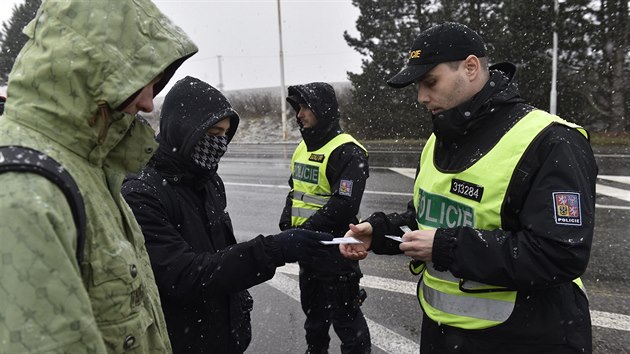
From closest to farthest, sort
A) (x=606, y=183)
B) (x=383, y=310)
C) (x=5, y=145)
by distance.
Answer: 1. (x=5, y=145)
2. (x=383, y=310)
3. (x=606, y=183)

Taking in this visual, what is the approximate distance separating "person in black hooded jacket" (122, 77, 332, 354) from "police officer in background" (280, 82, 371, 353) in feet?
3.04

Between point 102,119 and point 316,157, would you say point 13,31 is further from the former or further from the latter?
point 102,119

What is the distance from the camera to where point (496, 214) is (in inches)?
70.0

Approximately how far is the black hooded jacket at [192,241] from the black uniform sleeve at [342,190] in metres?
1.03

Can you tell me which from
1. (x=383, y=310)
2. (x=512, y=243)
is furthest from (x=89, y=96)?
(x=383, y=310)

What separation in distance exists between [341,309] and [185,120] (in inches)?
→ 68.4

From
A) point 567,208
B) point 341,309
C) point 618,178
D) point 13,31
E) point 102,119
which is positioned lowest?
point 618,178

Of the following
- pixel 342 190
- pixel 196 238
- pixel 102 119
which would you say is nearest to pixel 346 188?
pixel 342 190

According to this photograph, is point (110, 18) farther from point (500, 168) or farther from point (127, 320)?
point (500, 168)

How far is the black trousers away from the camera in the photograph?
311 centimetres

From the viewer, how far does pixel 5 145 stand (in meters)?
0.97

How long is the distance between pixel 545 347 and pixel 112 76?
5.75 ft

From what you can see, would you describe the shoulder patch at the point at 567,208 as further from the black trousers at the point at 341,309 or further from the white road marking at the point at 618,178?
the white road marking at the point at 618,178

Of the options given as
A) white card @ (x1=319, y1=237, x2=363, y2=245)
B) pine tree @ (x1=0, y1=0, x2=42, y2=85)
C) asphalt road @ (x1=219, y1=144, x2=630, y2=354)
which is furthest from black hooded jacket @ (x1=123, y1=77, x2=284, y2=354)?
pine tree @ (x1=0, y1=0, x2=42, y2=85)
